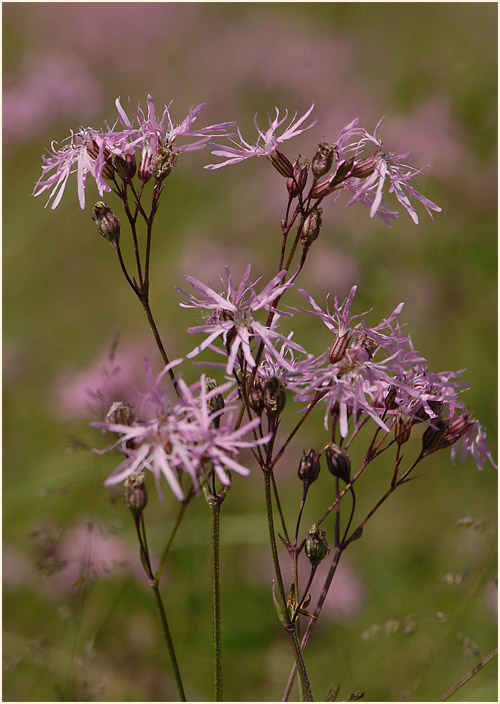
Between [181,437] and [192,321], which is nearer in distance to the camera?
[181,437]

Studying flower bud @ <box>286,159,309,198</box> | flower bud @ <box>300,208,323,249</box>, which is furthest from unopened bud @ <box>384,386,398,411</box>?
flower bud @ <box>286,159,309,198</box>

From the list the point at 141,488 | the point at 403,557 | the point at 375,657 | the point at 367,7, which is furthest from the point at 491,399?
the point at 367,7

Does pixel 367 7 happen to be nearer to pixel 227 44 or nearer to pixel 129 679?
pixel 227 44

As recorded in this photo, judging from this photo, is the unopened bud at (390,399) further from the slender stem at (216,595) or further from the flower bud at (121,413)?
the flower bud at (121,413)

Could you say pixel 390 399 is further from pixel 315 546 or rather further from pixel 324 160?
pixel 324 160

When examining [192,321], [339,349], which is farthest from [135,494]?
[192,321]
